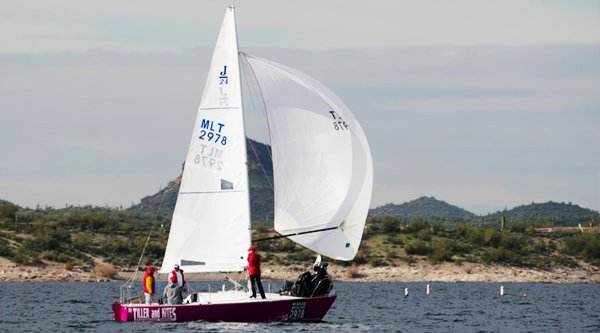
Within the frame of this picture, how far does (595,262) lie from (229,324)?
67878 mm

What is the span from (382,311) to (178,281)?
1501cm

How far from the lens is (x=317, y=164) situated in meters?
51.3

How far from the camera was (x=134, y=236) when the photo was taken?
375 ft

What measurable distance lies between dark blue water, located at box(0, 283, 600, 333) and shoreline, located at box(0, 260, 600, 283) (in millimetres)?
4203

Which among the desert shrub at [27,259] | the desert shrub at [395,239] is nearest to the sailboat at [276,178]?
the desert shrub at [27,259]

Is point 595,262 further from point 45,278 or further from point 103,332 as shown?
point 103,332

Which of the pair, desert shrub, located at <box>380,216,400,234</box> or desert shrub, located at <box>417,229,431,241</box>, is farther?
desert shrub, located at <box>380,216,400,234</box>

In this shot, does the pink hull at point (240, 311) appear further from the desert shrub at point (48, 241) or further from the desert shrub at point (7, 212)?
the desert shrub at point (7, 212)

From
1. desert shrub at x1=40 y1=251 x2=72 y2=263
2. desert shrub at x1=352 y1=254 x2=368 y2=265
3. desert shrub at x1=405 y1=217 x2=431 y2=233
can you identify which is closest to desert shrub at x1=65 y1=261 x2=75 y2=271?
desert shrub at x1=40 y1=251 x2=72 y2=263

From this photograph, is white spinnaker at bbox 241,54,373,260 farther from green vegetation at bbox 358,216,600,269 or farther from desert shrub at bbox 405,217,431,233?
desert shrub at bbox 405,217,431,233

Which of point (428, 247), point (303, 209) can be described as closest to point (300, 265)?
point (428, 247)

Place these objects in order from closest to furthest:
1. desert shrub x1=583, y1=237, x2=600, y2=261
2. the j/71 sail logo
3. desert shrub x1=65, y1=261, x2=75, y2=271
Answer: the j/71 sail logo → desert shrub x1=65, y1=261, x2=75, y2=271 → desert shrub x1=583, y1=237, x2=600, y2=261

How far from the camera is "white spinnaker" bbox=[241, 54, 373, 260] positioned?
5116 centimetres

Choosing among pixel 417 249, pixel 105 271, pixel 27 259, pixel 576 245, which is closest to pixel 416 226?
pixel 417 249
